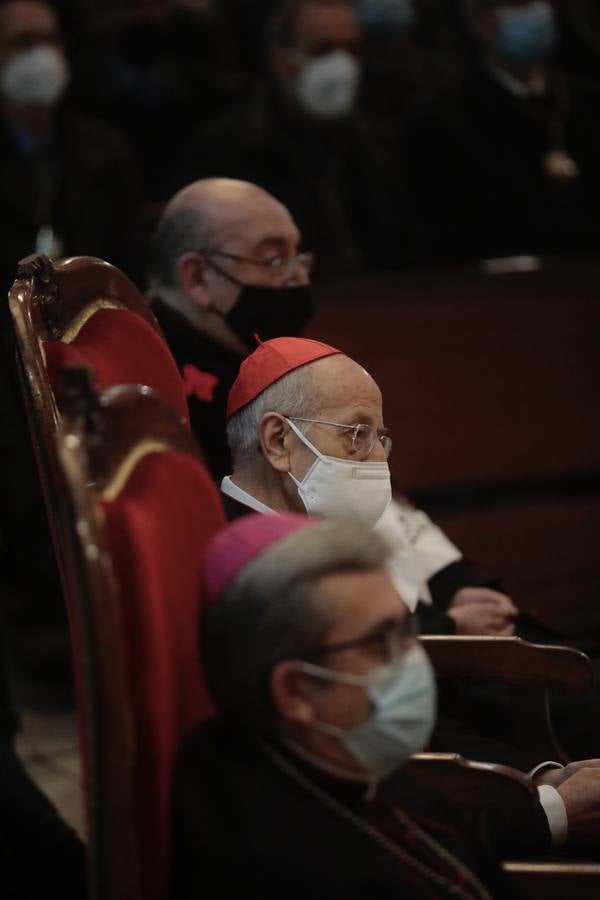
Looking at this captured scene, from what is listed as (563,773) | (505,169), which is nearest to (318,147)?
(505,169)

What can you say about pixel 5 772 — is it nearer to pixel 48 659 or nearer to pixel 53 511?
pixel 53 511

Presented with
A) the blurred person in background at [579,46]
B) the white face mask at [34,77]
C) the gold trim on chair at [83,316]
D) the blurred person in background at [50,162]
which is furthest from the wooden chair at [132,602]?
the blurred person in background at [579,46]

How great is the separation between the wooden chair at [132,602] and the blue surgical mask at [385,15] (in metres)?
4.58

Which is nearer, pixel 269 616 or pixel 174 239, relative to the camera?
pixel 269 616

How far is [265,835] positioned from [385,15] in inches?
196

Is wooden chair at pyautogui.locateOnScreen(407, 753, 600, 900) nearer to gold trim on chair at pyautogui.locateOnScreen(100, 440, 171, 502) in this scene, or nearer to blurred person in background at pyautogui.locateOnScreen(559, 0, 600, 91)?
gold trim on chair at pyautogui.locateOnScreen(100, 440, 171, 502)

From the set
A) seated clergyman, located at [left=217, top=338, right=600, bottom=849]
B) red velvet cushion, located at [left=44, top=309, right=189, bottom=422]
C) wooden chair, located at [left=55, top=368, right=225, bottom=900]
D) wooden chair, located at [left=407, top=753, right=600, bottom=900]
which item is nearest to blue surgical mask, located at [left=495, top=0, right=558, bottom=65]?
seated clergyman, located at [left=217, top=338, right=600, bottom=849]

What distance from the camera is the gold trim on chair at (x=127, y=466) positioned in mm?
1791

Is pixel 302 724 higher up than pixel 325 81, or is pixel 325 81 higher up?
pixel 325 81

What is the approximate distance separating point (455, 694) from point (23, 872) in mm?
952

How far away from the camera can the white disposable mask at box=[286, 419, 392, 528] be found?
2.59m

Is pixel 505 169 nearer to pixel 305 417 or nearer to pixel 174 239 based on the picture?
pixel 174 239

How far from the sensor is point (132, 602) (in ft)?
5.86

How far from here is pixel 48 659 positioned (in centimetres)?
447
